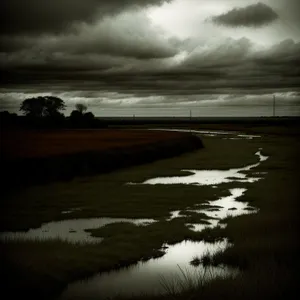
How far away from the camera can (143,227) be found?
14.6m

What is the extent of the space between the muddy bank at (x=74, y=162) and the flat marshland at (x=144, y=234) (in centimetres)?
128

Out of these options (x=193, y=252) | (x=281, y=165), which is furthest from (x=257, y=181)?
(x=193, y=252)

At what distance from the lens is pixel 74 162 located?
2959 centimetres

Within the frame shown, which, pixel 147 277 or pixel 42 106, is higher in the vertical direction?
pixel 42 106

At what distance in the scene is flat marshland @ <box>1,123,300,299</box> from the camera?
339 inches

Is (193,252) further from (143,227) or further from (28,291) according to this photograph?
(28,291)

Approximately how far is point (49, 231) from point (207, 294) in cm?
810

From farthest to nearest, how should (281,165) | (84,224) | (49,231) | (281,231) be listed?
(281,165) < (84,224) < (49,231) < (281,231)

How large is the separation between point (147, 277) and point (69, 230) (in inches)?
213

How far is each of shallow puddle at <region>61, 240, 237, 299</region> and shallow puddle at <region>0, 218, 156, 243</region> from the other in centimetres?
276

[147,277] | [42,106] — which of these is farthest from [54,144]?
[42,106]

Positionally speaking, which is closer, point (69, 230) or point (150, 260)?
point (150, 260)

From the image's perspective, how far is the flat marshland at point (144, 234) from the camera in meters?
8.60

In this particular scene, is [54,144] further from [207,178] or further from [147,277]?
[147,277]
